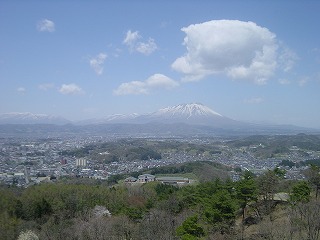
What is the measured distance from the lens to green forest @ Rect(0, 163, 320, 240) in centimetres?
1253

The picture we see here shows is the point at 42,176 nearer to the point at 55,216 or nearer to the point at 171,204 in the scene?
the point at 55,216

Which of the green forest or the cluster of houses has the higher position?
the green forest

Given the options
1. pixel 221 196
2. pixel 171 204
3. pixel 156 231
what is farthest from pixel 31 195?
pixel 221 196

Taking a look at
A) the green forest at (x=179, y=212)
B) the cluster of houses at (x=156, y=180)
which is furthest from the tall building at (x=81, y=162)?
the green forest at (x=179, y=212)

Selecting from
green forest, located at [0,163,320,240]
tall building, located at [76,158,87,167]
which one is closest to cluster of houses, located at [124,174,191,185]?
green forest, located at [0,163,320,240]

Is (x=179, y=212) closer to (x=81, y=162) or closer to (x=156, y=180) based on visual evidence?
(x=156, y=180)

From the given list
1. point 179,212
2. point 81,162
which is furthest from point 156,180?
point 81,162

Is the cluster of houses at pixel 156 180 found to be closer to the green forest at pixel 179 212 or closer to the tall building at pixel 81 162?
the green forest at pixel 179 212

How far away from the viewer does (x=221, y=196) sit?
14.2 meters

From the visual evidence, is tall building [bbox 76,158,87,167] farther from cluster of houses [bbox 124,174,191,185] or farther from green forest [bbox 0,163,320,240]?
green forest [bbox 0,163,320,240]

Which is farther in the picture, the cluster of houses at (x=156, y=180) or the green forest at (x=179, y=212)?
the cluster of houses at (x=156, y=180)

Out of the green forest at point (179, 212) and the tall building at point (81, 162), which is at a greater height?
the green forest at point (179, 212)

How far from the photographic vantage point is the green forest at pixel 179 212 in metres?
12.5

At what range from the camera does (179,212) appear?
19.4 metres
